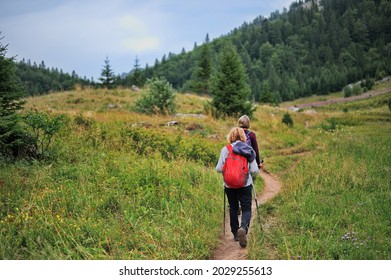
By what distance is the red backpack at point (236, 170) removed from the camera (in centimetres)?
539

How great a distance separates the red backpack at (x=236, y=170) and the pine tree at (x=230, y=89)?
14.8 m

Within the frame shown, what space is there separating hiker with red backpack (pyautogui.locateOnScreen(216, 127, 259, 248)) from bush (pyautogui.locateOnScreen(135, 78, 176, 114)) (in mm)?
15158

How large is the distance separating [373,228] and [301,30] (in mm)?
178680

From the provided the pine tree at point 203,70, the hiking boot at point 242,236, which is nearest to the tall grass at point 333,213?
the hiking boot at point 242,236

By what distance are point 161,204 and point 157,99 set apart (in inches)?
583

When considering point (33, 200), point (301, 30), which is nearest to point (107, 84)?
point (33, 200)

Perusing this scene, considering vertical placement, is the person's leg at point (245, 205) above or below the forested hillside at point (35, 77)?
below

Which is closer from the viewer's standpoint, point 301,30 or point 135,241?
point 135,241

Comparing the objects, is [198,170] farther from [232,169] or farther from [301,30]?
[301,30]

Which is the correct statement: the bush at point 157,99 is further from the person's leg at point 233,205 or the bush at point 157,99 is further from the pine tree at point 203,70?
the pine tree at point 203,70

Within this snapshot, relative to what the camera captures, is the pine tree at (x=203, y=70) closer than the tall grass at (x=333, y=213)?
No

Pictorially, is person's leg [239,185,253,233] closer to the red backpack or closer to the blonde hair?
the red backpack

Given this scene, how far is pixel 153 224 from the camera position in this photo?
584cm

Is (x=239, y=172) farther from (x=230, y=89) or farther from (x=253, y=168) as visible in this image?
(x=230, y=89)
